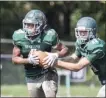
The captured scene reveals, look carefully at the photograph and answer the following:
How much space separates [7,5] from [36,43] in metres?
13.0

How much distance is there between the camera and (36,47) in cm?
788

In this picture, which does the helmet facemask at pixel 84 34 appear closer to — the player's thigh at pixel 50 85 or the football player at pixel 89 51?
the football player at pixel 89 51

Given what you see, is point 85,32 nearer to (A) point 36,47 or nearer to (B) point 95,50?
(B) point 95,50

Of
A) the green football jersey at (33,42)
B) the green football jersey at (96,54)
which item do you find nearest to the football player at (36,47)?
the green football jersey at (33,42)

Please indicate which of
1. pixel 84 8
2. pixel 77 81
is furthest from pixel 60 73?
pixel 84 8

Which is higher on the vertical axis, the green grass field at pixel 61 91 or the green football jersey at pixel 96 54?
the green football jersey at pixel 96 54

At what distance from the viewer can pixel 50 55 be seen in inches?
284

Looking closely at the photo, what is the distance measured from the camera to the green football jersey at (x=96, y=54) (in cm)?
714

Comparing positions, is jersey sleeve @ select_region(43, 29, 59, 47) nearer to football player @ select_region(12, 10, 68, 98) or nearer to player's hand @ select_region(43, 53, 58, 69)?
football player @ select_region(12, 10, 68, 98)

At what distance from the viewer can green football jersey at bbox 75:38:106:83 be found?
7.14 metres

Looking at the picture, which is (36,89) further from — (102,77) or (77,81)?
(77,81)

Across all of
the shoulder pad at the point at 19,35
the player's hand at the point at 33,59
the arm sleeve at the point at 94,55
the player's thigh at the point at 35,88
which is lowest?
the player's thigh at the point at 35,88

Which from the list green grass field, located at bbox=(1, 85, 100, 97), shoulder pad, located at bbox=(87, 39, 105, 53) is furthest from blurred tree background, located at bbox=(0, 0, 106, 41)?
shoulder pad, located at bbox=(87, 39, 105, 53)

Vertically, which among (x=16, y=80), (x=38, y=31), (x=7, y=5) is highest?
(x=38, y=31)
